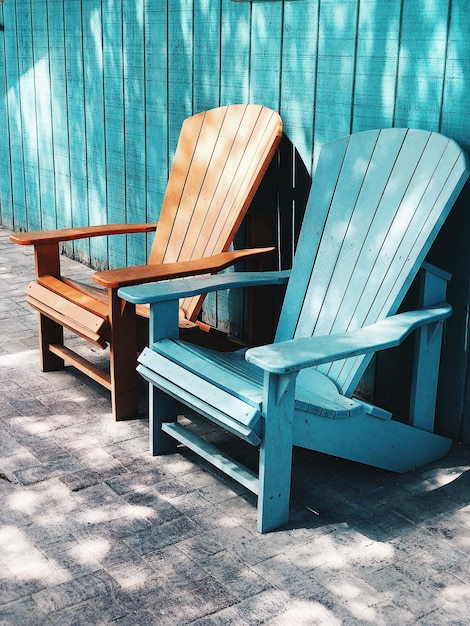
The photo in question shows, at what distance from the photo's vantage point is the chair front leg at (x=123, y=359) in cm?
332

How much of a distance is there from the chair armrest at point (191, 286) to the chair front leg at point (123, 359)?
0.29 m

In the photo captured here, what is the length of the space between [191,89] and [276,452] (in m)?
2.25

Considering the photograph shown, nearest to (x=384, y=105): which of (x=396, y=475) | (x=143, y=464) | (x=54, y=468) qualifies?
(x=396, y=475)

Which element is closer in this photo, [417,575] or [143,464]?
[417,575]

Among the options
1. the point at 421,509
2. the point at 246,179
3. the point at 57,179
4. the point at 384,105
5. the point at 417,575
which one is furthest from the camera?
the point at 57,179

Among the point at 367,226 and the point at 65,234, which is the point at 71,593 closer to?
the point at 367,226

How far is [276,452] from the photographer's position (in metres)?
2.58

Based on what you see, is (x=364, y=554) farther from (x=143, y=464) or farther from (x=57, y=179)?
(x=57, y=179)

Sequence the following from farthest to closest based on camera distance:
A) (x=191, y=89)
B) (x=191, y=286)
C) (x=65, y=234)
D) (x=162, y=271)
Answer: (x=191, y=89)
(x=65, y=234)
(x=162, y=271)
(x=191, y=286)

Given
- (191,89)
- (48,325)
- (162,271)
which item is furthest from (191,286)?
(191,89)

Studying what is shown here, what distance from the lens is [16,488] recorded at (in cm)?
287

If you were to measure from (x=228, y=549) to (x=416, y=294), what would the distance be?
1.26 m

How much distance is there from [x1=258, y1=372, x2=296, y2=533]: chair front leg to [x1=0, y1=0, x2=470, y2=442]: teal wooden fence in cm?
87

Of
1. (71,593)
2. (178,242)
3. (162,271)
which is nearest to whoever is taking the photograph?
(71,593)
